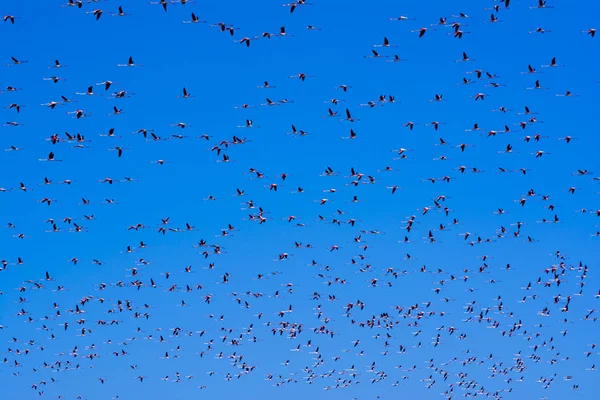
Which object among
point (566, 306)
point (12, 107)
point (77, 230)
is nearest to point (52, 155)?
point (12, 107)

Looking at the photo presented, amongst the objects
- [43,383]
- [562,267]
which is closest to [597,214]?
[562,267]

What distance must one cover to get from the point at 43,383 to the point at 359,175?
5297 cm

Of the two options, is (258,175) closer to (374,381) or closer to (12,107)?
(12,107)

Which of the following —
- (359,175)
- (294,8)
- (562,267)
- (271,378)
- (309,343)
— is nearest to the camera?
(294,8)

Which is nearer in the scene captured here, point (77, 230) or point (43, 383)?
point (77, 230)

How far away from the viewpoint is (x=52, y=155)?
65.8 metres

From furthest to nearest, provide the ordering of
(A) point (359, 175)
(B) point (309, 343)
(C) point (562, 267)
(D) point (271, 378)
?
1. (D) point (271, 378)
2. (B) point (309, 343)
3. (C) point (562, 267)
4. (A) point (359, 175)

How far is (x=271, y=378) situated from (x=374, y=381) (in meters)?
11.8

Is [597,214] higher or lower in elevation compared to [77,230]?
lower

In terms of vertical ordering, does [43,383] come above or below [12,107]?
above

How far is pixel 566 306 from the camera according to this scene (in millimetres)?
96312

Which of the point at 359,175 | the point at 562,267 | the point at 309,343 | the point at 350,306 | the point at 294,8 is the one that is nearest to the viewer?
the point at 294,8

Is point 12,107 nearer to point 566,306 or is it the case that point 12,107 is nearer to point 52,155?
point 52,155

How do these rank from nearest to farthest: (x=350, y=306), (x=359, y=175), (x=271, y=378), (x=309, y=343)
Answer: (x=359, y=175), (x=350, y=306), (x=309, y=343), (x=271, y=378)
